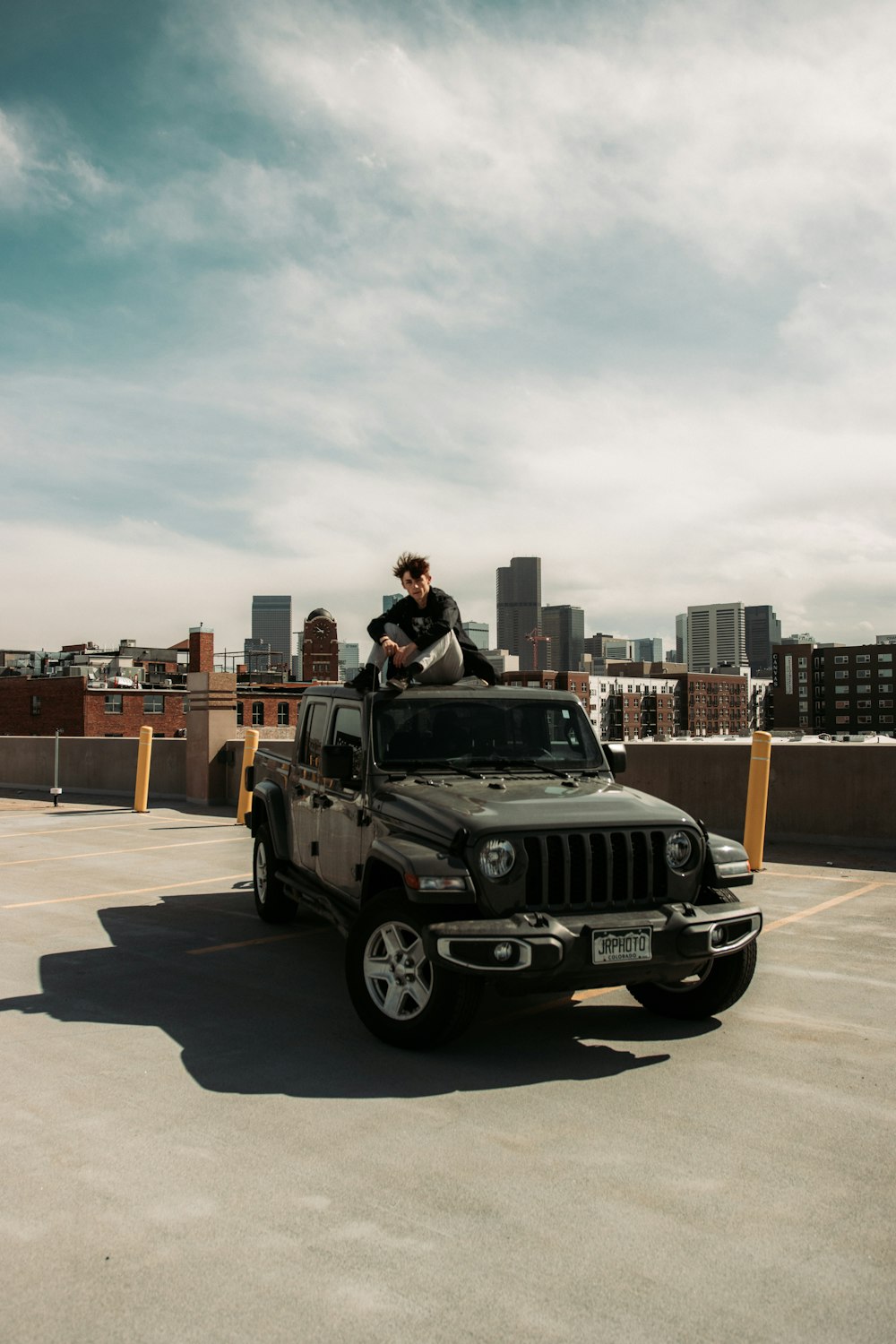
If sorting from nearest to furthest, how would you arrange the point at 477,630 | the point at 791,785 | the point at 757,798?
1. the point at 757,798
2. the point at 791,785
3. the point at 477,630

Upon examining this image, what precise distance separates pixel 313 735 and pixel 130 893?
3816 millimetres

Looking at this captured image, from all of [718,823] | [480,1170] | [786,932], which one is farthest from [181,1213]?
[718,823]

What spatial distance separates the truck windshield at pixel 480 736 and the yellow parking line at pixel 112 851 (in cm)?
758

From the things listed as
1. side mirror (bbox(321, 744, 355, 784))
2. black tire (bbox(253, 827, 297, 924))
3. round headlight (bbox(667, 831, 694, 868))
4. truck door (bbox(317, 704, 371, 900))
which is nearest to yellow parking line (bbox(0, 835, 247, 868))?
black tire (bbox(253, 827, 297, 924))

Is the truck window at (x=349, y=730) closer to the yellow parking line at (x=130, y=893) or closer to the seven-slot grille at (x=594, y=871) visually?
the seven-slot grille at (x=594, y=871)

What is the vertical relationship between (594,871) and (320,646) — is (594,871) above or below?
below

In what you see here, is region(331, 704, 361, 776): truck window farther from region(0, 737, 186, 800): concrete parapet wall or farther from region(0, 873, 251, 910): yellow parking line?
region(0, 737, 186, 800): concrete parapet wall

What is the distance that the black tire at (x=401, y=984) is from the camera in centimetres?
505

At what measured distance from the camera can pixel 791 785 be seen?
1303 centimetres

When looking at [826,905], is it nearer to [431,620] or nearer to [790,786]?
[790,786]

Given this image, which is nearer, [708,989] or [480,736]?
[708,989]

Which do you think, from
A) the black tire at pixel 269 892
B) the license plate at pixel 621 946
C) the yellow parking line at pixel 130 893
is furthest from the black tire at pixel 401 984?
the yellow parking line at pixel 130 893

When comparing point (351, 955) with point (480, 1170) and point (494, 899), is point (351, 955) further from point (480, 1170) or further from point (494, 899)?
point (480, 1170)

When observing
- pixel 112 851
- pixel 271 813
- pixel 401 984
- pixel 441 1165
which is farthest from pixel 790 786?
pixel 441 1165
